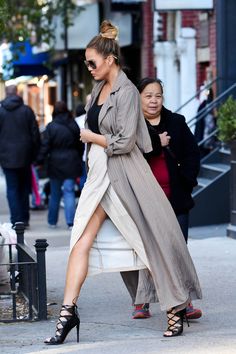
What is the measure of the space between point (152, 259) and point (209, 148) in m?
9.00

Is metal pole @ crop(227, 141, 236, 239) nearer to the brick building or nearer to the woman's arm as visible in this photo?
the brick building

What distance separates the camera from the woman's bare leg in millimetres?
7492

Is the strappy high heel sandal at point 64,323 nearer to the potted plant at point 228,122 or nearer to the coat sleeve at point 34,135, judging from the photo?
the potted plant at point 228,122

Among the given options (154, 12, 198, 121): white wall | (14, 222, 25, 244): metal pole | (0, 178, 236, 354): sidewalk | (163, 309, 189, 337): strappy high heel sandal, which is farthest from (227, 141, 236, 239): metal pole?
(154, 12, 198, 121): white wall

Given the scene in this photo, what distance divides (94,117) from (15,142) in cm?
789

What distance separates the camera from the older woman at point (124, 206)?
24.7 ft

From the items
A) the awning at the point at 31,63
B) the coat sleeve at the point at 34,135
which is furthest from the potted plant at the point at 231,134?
the awning at the point at 31,63

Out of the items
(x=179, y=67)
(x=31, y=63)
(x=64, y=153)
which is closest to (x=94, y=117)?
(x=64, y=153)

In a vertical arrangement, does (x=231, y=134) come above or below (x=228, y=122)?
below

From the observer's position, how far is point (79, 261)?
751 cm

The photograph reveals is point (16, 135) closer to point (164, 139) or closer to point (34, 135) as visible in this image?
point (34, 135)

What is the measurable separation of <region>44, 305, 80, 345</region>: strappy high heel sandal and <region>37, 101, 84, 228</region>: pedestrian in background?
805 cm

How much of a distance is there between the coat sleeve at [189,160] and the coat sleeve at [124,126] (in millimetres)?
749

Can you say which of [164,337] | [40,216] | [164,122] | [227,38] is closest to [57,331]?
[164,337]
